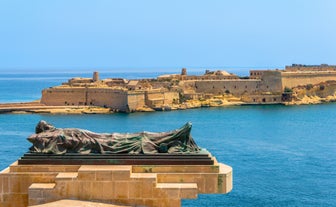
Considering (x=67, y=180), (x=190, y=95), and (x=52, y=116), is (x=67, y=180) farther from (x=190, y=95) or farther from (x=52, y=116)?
(x=190, y=95)

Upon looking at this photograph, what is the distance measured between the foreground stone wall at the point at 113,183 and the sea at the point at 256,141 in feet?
33.7

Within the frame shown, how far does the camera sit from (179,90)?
3086 inches

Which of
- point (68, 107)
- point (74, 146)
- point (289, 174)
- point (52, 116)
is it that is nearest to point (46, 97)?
point (68, 107)

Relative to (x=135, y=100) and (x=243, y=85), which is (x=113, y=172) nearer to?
(x=135, y=100)

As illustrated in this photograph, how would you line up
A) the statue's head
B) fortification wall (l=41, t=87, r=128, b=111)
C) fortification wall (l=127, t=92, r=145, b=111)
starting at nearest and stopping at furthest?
the statue's head, fortification wall (l=127, t=92, r=145, b=111), fortification wall (l=41, t=87, r=128, b=111)

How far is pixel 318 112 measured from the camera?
228 feet

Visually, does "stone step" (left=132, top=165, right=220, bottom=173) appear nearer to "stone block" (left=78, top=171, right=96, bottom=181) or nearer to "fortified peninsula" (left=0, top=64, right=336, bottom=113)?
"stone block" (left=78, top=171, right=96, bottom=181)

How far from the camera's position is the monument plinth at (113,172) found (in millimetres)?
10031

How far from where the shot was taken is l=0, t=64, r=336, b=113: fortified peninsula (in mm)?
70188

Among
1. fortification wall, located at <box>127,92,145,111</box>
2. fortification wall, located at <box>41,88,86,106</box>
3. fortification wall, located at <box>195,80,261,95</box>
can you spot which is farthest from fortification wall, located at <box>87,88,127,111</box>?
fortification wall, located at <box>195,80,261,95</box>

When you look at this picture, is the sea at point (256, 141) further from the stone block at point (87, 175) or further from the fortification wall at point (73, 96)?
the stone block at point (87, 175)

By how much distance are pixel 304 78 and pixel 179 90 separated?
70.3 ft

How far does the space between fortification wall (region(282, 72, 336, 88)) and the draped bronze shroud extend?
247ft

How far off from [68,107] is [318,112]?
27.7m
